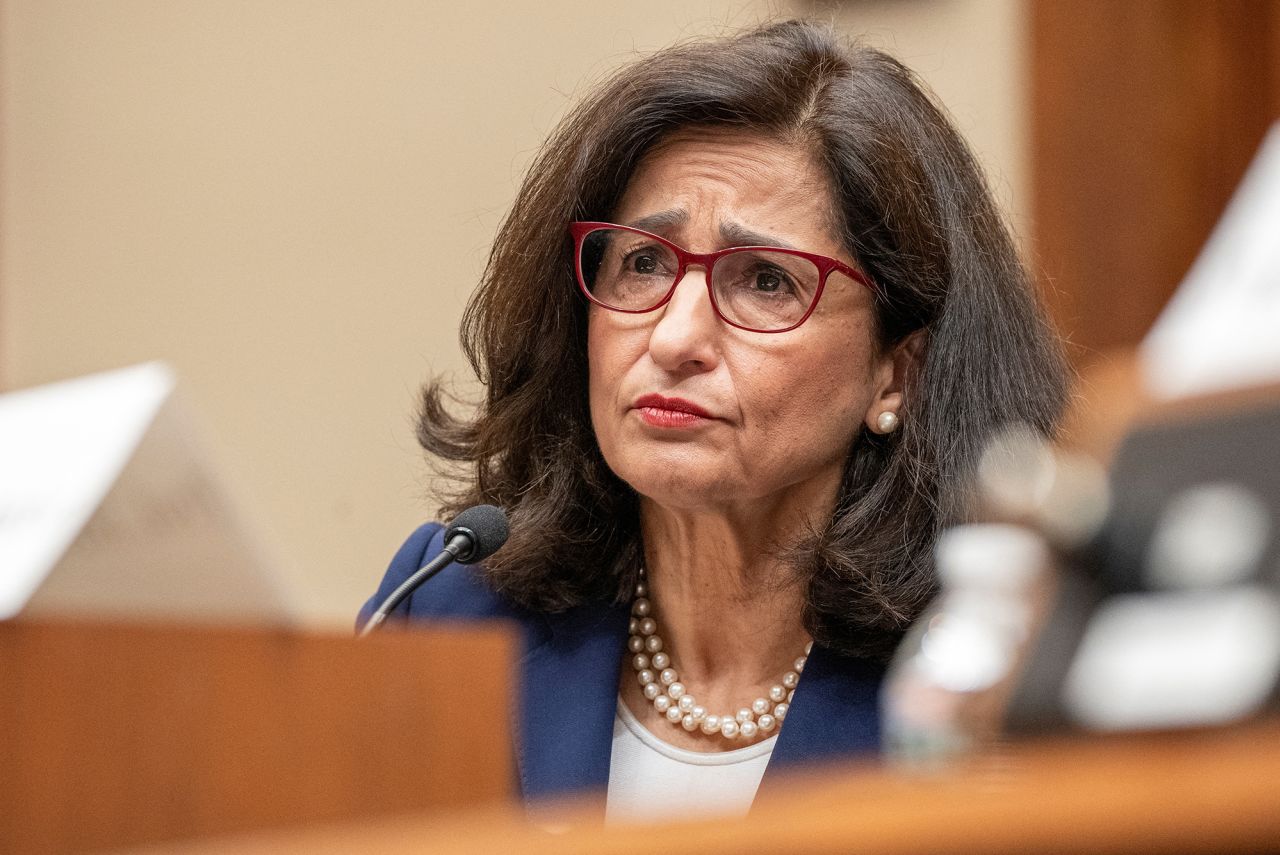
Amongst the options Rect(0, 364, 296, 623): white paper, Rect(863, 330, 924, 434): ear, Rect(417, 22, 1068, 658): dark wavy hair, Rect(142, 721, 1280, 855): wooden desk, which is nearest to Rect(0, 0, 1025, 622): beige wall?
Rect(417, 22, 1068, 658): dark wavy hair

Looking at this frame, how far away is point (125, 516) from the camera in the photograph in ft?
3.32

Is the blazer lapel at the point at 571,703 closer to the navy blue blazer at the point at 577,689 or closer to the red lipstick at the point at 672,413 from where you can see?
the navy blue blazer at the point at 577,689

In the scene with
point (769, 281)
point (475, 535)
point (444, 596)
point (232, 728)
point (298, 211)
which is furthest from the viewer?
point (298, 211)

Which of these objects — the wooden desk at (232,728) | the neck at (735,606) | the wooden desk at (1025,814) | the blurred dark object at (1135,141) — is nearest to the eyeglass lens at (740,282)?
the neck at (735,606)

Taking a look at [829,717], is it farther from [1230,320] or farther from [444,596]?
[1230,320]

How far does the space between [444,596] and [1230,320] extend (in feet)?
4.77

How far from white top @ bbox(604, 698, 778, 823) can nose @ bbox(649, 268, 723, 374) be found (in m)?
0.42

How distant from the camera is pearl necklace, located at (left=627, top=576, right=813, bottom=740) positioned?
1839mm

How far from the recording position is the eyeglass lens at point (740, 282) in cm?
184

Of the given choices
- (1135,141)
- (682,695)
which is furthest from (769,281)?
(1135,141)

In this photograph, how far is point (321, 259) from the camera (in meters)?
3.15

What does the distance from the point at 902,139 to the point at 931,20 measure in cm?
108

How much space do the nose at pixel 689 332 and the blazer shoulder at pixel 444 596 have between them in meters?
0.40

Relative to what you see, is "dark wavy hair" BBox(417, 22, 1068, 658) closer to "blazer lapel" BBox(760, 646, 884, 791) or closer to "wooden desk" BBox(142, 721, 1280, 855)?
"blazer lapel" BBox(760, 646, 884, 791)
